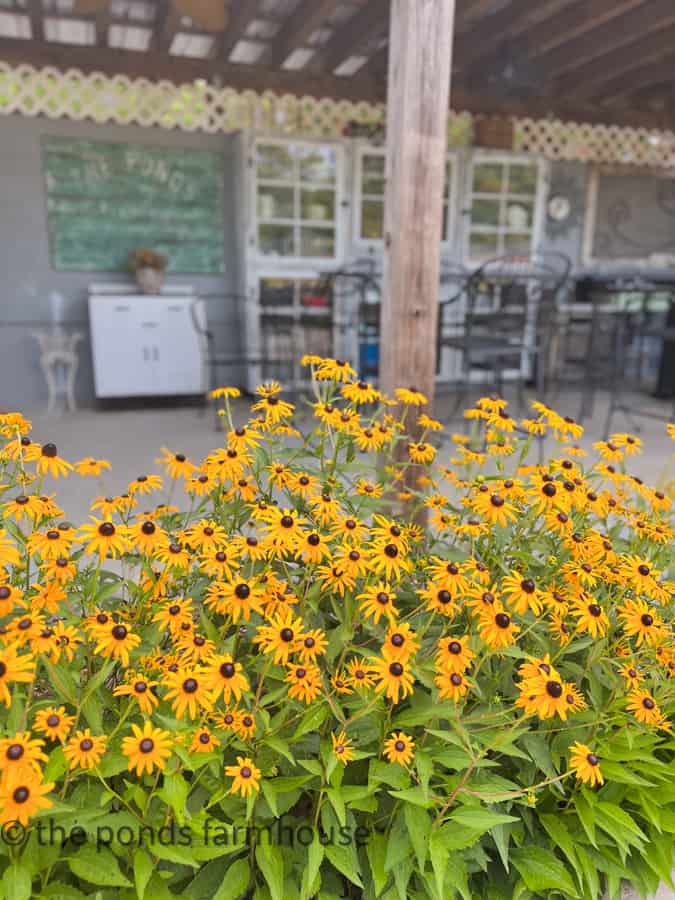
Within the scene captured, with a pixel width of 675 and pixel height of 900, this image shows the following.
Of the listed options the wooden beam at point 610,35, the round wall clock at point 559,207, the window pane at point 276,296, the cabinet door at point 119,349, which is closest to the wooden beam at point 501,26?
the wooden beam at point 610,35

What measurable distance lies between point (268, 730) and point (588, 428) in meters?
4.24

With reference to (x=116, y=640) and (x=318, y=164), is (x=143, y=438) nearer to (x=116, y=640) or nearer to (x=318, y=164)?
(x=318, y=164)

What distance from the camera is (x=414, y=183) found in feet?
7.10

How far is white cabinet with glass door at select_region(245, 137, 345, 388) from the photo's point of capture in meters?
5.53

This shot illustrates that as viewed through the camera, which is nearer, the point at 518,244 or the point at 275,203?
the point at 275,203

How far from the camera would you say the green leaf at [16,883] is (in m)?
0.84

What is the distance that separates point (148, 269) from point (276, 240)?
1.07m

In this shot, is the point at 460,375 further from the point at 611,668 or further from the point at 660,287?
the point at 611,668

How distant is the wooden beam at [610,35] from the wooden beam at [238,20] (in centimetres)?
230

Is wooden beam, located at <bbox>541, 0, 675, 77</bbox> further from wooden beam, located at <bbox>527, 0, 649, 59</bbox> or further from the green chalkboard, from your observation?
the green chalkboard

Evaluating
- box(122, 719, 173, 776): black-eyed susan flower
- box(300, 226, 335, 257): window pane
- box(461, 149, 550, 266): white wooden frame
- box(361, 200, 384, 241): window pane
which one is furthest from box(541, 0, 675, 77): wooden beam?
box(122, 719, 173, 776): black-eyed susan flower

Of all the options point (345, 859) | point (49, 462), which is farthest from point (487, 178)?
point (345, 859)

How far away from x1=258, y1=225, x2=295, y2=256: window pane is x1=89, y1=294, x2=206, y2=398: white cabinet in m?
0.73

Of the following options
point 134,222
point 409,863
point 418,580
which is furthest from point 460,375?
point 409,863
